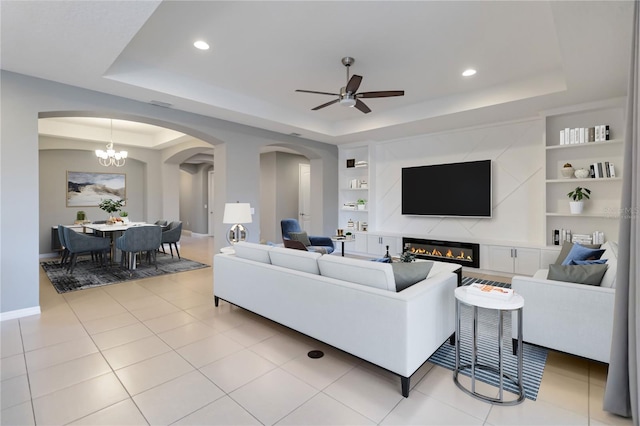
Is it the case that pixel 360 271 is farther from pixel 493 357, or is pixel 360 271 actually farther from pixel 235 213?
pixel 235 213

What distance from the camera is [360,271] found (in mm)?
2365

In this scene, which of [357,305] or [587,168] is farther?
[587,168]

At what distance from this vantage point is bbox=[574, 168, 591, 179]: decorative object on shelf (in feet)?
14.8

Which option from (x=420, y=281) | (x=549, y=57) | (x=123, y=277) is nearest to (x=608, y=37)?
(x=549, y=57)

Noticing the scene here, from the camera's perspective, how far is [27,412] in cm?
189

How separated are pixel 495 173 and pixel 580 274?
3.61 meters

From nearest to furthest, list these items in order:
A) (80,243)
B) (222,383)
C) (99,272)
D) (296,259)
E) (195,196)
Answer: (222,383) < (296,259) < (80,243) < (99,272) < (195,196)

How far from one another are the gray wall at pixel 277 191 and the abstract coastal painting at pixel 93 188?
3851 mm

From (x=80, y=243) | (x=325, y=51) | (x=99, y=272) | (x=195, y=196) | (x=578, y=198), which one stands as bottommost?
(x=99, y=272)

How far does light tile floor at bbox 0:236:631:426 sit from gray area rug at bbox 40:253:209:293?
1.52 m

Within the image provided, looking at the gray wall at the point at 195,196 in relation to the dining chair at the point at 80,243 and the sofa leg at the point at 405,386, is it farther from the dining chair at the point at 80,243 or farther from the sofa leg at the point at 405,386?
the sofa leg at the point at 405,386

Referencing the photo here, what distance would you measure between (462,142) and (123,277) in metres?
6.58

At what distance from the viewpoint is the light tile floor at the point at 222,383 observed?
1.85m

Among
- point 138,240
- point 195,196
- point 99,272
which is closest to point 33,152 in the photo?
point 138,240
